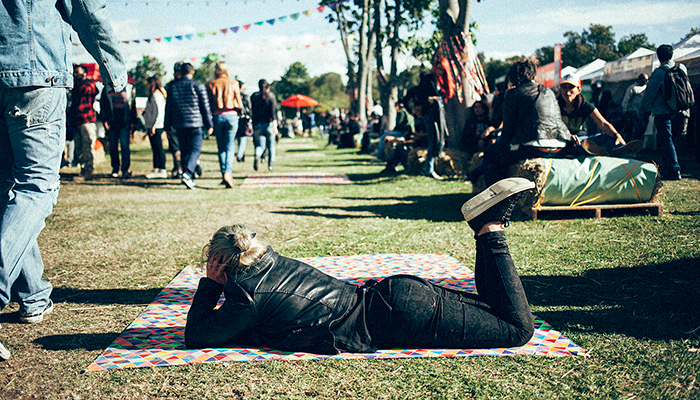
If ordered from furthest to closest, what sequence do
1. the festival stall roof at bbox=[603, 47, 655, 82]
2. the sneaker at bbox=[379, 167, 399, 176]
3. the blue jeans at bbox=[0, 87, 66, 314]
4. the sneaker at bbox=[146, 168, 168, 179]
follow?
the festival stall roof at bbox=[603, 47, 655, 82] → the sneaker at bbox=[379, 167, 399, 176] → the sneaker at bbox=[146, 168, 168, 179] → the blue jeans at bbox=[0, 87, 66, 314]

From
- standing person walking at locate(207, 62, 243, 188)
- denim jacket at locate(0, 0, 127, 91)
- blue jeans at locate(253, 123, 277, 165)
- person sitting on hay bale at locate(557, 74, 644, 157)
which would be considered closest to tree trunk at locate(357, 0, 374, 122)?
blue jeans at locate(253, 123, 277, 165)

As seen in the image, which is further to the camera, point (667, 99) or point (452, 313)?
point (667, 99)

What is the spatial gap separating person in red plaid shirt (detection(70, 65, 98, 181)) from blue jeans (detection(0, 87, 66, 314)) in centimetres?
781

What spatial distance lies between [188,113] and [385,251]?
5.64 metres

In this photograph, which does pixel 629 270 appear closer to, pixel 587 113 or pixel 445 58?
pixel 587 113

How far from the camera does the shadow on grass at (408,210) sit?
665cm

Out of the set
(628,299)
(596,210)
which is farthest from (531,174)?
(628,299)

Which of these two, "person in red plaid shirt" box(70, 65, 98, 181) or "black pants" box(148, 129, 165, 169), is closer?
"person in red plaid shirt" box(70, 65, 98, 181)

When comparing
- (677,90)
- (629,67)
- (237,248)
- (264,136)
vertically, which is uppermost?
(629,67)

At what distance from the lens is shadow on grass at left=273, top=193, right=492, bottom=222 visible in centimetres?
665

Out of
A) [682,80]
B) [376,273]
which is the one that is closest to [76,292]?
[376,273]

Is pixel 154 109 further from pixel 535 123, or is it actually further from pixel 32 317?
pixel 32 317

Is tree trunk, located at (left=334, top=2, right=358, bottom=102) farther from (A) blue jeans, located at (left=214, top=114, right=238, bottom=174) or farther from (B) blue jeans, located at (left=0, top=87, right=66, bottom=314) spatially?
(B) blue jeans, located at (left=0, top=87, right=66, bottom=314)

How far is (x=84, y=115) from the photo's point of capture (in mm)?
10594
